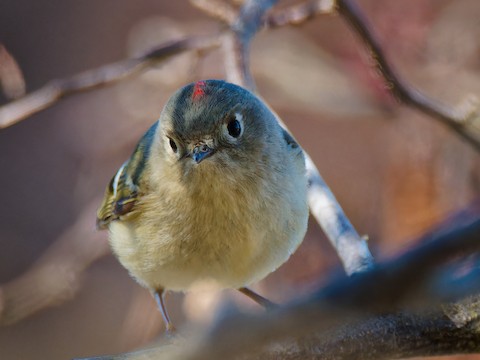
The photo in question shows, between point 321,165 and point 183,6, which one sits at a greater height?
point 183,6

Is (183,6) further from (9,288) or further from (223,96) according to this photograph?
(223,96)

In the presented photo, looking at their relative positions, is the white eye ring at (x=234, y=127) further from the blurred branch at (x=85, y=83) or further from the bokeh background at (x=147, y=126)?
the bokeh background at (x=147, y=126)

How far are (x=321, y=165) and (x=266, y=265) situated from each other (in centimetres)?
218

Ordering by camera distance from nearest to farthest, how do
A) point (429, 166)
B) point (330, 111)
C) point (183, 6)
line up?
1. point (429, 166)
2. point (330, 111)
3. point (183, 6)

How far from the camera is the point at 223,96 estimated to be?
158 centimetres

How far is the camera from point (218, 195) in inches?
60.4

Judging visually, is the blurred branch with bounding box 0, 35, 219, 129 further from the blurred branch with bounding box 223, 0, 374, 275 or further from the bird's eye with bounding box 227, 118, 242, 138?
the bird's eye with bounding box 227, 118, 242, 138

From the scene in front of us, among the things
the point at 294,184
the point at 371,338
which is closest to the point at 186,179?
the point at 294,184

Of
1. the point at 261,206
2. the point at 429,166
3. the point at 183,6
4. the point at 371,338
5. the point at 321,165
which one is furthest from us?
the point at 183,6

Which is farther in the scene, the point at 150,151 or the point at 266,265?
the point at 150,151

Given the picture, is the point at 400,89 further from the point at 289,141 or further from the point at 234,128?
the point at 234,128

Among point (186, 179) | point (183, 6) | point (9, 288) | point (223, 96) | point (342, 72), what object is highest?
point (183, 6)

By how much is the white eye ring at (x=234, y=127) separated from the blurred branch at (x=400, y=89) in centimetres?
64

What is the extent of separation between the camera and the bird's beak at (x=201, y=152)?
1.46m
